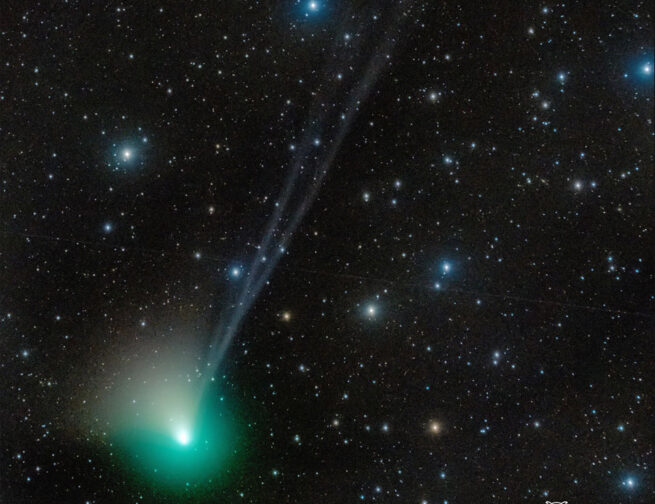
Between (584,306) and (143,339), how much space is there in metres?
0.42

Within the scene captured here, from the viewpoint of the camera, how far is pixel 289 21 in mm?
548

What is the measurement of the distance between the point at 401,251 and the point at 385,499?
9.1 inches

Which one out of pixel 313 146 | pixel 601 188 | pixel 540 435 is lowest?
pixel 540 435

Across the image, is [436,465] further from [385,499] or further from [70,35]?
[70,35]

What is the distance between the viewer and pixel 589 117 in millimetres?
551

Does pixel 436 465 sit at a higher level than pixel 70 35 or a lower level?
lower

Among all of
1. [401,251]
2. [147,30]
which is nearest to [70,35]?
[147,30]

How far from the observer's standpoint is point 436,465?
55 centimetres

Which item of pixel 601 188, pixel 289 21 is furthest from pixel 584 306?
pixel 289 21

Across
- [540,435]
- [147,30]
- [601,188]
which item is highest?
[147,30]

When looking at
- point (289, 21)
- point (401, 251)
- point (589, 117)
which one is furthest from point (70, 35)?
point (589, 117)

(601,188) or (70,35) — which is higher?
(70,35)

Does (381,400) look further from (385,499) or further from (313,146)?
(313,146)

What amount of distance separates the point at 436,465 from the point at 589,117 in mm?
354
